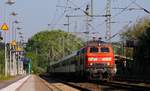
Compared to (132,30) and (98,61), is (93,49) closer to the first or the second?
(98,61)

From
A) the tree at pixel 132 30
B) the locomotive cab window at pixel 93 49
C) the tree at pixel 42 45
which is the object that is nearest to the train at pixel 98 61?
the locomotive cab window at pixel 93 49

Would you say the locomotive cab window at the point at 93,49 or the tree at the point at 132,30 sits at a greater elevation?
the tree at the point at 132,30

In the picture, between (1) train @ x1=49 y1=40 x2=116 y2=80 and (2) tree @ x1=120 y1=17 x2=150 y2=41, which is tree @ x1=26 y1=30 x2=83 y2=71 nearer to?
(2) tree @ x1=120 y1=17 x2=150 y2=41

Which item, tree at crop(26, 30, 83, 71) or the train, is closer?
the train

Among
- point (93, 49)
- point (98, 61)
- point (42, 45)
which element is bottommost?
point (98, 61)

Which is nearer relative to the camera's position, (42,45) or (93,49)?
(93,49)

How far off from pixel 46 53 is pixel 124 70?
106 metres

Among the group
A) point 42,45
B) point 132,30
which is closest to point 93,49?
point 132,30

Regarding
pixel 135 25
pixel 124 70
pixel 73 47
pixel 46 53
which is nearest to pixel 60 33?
pixel 46 53

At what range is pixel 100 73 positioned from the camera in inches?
1686

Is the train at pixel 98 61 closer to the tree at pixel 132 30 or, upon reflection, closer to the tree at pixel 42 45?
the tree at pixel 132 30

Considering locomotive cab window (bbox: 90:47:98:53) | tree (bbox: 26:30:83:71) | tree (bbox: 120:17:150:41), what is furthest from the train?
tree (bbox: 26:30:83:71)

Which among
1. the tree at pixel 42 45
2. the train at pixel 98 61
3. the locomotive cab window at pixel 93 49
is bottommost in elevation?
the train at pixel 98 61

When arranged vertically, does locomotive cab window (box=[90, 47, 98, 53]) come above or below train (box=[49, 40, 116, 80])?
above
